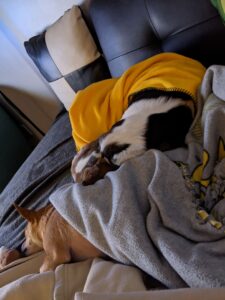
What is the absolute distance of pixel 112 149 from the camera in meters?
0.76

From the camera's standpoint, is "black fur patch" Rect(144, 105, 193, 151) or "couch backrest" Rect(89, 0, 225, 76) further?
"couch backrest" Rect(89, 0, 225, 76)

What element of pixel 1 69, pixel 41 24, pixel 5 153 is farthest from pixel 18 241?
pixel 1 69

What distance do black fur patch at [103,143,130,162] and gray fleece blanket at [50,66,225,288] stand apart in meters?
0.10

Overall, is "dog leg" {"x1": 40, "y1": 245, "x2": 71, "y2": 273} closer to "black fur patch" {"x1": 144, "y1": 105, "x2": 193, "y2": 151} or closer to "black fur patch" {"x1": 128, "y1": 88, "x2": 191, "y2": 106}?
"black fur patch" {"x1": 144, "y1": 105, "x2": 193, "y2": 151}

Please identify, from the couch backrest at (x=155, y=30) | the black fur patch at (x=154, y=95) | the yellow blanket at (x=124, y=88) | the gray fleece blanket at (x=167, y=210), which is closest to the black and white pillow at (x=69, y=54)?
the couch backrest at (x=155, y=30)

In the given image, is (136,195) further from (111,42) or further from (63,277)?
(111,42)

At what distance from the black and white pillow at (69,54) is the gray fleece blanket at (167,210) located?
665 millimetres

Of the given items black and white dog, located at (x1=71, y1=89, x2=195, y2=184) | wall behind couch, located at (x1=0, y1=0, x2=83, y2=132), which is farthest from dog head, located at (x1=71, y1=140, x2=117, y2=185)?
wall behind couch, located at (x1=0, y1=0, x2=83, y2=132)

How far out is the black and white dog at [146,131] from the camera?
28.8 inches

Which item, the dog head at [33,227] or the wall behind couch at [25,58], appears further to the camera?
the wall behind couch at [25,58]

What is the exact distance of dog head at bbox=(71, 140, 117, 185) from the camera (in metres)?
0.76

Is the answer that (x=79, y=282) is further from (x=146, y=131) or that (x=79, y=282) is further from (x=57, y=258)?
(x=146, y=131)

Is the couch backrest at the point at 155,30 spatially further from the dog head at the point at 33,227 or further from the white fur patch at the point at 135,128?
the dog head at the point at 33,227

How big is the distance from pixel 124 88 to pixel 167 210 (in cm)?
53
